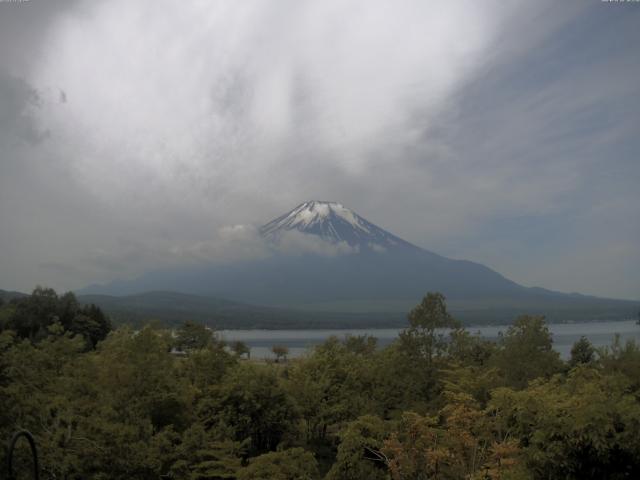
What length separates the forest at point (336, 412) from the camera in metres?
8.93

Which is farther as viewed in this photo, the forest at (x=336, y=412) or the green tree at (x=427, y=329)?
the green tree at (x=427, y=329)

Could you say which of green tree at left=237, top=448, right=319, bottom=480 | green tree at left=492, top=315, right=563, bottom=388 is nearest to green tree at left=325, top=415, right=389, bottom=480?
green tree at left=237, top=448, right=319, bottom=480

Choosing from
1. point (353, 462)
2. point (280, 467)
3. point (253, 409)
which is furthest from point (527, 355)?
point (280, 467)

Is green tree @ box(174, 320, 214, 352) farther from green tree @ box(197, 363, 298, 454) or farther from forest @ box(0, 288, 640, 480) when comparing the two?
green tree @ box(197, 363, 298, 454)

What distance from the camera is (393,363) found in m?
20.5

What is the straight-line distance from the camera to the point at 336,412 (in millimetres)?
19766

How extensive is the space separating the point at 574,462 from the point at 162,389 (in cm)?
1207

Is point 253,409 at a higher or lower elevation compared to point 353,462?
higher

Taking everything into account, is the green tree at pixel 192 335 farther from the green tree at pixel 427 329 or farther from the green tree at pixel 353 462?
the green tree at pixel 353 462

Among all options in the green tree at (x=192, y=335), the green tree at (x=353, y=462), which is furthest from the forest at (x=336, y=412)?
the green tree at (x=192, y=335)

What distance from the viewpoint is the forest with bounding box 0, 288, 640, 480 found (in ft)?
29.3

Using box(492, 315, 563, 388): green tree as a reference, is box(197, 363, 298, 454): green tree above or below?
below

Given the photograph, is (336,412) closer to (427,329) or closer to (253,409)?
(253,409)

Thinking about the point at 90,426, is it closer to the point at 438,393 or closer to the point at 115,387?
the point at 115,387
